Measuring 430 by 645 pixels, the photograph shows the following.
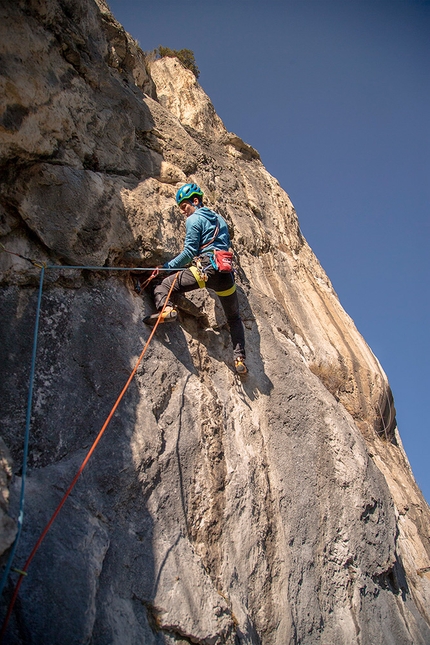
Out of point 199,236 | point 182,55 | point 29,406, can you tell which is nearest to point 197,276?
point 199,236

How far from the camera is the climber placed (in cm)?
551

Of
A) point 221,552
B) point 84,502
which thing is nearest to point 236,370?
point 221,552

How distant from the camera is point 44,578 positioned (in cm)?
304

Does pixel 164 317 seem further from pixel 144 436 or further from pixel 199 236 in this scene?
pixel 144 436

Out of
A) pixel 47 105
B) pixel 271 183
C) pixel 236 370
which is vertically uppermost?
pixel 271 183

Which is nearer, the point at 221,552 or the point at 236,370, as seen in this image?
the point at 221,552

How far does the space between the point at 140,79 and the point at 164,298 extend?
5.25 m

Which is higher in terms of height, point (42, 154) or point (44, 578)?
point (42, 154)

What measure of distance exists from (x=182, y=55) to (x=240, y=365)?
35.4 ft

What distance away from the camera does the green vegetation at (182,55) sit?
12.6 metres

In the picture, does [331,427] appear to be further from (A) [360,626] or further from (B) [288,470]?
(A) [360,626]

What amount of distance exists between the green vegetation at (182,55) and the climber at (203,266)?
8459 millimetres

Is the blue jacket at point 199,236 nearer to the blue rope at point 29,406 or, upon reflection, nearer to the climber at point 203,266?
the climber at point 203,266

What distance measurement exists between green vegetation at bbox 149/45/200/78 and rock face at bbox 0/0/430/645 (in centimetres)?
555
